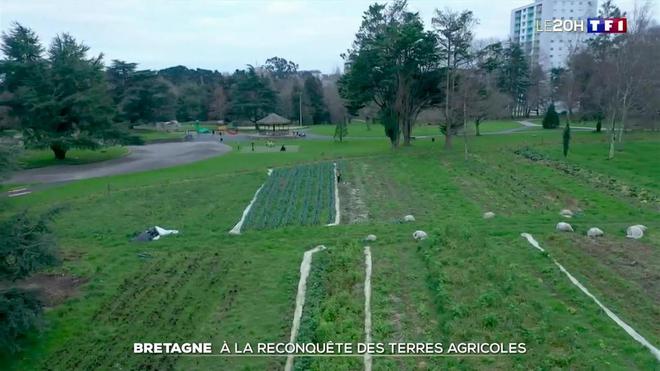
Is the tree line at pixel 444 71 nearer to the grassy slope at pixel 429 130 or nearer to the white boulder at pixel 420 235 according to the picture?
the grassy slope at pixel 429 130

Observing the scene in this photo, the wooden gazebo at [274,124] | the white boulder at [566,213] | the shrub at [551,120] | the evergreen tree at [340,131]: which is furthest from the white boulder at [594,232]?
the wooden gazebo at [274,124]

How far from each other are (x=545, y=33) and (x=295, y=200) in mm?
89879

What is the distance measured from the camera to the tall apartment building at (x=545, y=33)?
88.1 m

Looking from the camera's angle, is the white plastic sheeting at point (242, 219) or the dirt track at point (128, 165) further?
Answer: the dirt track at point (128, 165)

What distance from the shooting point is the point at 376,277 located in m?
11.6

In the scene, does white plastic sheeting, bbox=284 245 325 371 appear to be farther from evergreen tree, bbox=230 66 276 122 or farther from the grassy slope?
evergreen tree, bbox=230 66 276 122

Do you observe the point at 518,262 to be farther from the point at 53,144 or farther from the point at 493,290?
the point at 53,144

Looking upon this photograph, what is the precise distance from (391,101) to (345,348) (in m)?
32.5

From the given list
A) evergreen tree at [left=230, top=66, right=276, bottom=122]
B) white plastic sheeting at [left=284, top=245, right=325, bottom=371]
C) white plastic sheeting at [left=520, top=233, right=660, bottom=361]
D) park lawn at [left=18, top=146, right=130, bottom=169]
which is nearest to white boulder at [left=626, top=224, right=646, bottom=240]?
white plastic sheeting at [left=520, top=233, right=660, bottom=361]

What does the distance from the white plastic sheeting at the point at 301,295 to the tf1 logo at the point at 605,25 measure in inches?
1268

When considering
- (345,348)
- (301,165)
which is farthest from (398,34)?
(345,348)

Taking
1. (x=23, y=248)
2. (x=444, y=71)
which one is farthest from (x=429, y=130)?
(x=23, y=248)

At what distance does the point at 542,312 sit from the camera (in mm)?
9266

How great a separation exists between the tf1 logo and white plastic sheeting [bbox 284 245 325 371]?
106 feet
